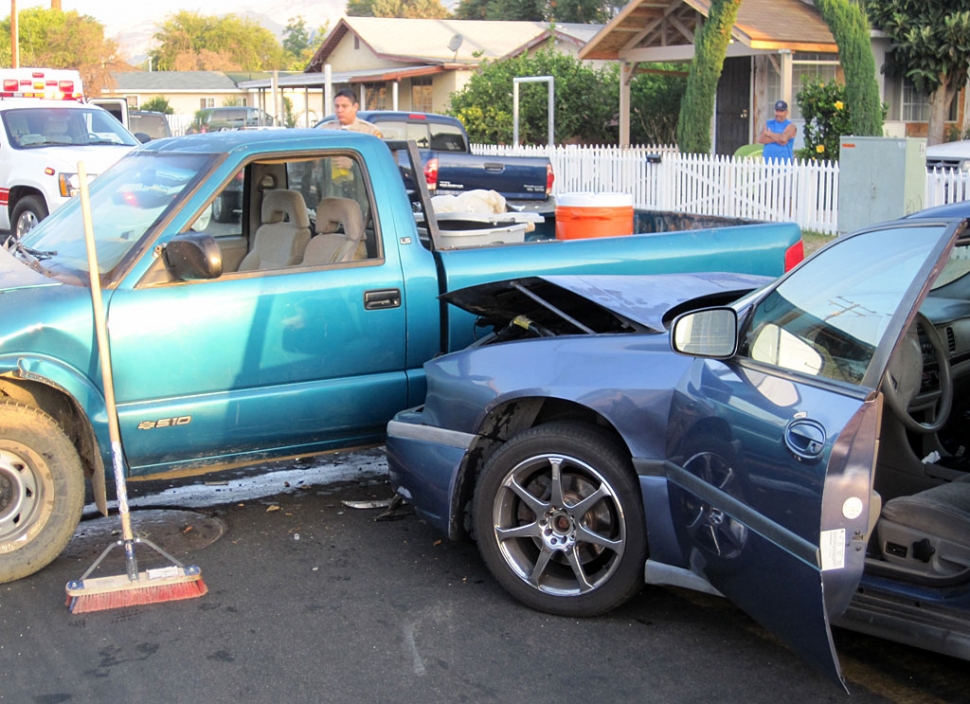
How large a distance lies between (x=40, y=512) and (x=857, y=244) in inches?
136

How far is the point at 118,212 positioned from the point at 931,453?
383cm

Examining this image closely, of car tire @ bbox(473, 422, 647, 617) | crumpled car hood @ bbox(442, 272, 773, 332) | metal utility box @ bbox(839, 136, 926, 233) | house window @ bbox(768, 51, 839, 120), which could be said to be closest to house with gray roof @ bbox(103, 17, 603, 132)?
house window @ bbox(768, 51, 839, 120)

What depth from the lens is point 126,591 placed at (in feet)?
14.5

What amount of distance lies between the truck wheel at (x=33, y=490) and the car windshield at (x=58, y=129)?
1032 cm

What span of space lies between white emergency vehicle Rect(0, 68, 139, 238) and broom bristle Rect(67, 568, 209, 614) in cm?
955

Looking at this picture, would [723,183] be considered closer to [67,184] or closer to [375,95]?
[67,184]

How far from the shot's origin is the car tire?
4.13 meters

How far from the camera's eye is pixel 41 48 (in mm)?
57938

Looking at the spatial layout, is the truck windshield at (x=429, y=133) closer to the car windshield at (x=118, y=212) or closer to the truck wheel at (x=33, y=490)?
the car windshield at (x=118, y=212)

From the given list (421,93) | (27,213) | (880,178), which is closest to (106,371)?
(27,213)

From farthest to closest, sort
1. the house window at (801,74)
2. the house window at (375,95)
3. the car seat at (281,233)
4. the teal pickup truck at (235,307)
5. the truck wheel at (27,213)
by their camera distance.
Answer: the house window at (375,95) → the house window at (801,74) → the truck wheel at (27,213) → the car seat at (281,233) → the teal pickup truck at (235,307)

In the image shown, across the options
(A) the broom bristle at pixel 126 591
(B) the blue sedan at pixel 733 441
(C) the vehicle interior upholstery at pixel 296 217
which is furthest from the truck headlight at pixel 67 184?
(A) the broom bristle at pixel 126 591

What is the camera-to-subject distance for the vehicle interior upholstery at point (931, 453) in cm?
346

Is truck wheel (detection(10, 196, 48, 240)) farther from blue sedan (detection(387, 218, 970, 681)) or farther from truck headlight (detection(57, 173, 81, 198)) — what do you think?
blue sedan (detection(387, 218, 970, 681))
